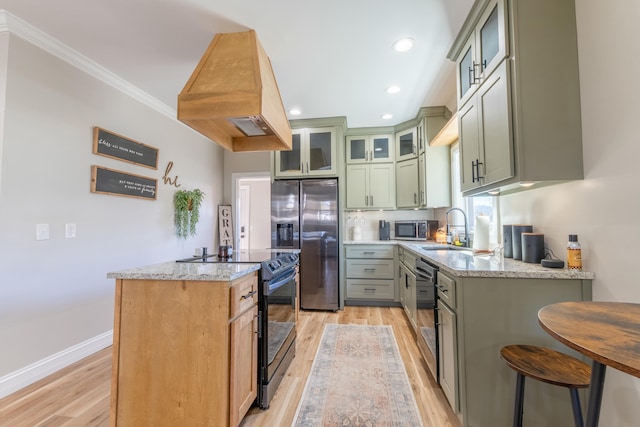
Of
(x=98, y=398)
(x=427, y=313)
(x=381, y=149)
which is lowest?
(x=98, y=398)

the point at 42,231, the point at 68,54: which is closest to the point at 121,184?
the point at 42,231

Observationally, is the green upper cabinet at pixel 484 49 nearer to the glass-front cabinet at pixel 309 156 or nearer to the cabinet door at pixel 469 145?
the cabinet door at pixel 469 145

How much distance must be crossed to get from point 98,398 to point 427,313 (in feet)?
7.89

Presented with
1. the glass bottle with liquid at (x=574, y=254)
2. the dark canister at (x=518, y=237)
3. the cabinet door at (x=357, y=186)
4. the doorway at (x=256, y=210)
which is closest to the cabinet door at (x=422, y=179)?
the cabinet door at (x=357, y=186)

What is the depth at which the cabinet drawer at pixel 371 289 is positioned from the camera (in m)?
3.96

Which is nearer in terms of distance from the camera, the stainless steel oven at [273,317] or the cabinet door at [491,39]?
the cabinet door at [491,39]

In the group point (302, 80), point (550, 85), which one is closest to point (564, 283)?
point (550, 85)

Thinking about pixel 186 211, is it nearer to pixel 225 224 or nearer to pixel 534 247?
pixel 225 224

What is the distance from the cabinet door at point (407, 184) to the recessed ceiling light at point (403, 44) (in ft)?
6.01

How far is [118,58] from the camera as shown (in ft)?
8.45

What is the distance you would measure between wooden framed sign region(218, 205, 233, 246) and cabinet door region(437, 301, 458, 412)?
12.0ft

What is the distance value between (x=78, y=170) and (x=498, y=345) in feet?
11.2

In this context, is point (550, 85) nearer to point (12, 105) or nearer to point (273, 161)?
point (273, 161)

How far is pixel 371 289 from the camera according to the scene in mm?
4008
